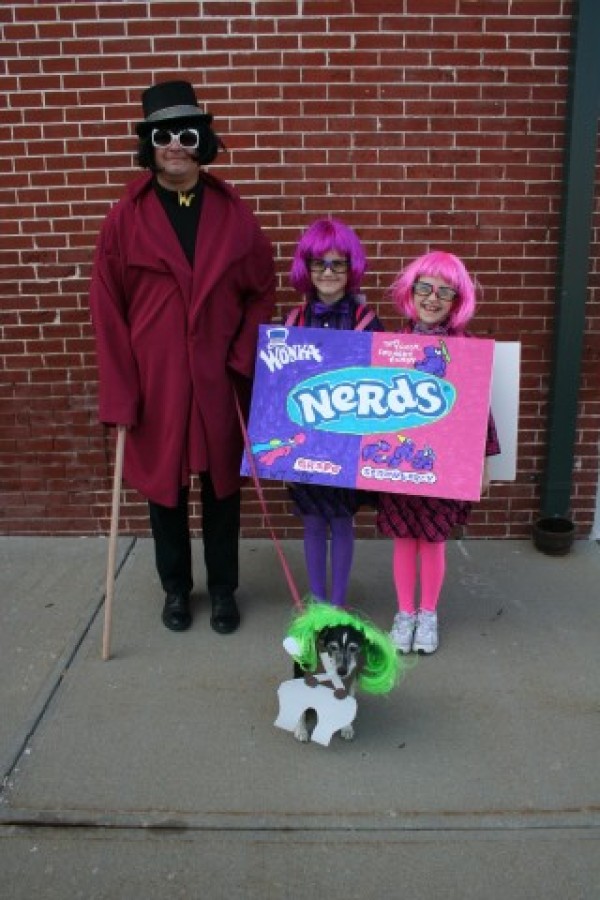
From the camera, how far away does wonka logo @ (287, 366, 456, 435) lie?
300 cm

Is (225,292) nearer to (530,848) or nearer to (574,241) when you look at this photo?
(574,241)

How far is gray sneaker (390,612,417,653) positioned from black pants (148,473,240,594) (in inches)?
28.7

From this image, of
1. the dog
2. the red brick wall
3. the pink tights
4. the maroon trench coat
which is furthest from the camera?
the red brick wall

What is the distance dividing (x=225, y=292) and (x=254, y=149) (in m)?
1.16

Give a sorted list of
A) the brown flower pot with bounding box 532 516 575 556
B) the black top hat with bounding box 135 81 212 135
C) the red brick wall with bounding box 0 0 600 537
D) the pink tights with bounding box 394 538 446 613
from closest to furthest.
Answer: the black top hat with bounding box 135 81 212 135, the pink tights with bounding box 394 538 446 613, the red brick wall with bounding box 0 0 600 537, the brown flower pot with bounding box 532 516 575 556

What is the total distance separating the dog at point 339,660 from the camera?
2.45 metres

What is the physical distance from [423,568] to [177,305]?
1436 millimetres

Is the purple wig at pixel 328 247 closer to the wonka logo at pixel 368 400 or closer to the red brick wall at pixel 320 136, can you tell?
the wonka logo at pixel 368 400

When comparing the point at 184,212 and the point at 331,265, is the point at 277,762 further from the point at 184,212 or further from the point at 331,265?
the point at 184,212

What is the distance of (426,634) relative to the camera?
322 cm

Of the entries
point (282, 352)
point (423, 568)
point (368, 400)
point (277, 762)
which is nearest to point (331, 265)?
point (282, 352)

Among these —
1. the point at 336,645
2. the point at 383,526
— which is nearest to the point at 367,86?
the point at 383,526

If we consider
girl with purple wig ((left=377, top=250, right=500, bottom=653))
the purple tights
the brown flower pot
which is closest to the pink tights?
girl with purple wig ((left=377, top=250, right=500, bottom=653))

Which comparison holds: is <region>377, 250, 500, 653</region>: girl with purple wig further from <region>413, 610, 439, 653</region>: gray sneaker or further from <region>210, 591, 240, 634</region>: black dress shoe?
<region>210, 591, 240, 634</region>: black dress shoe
